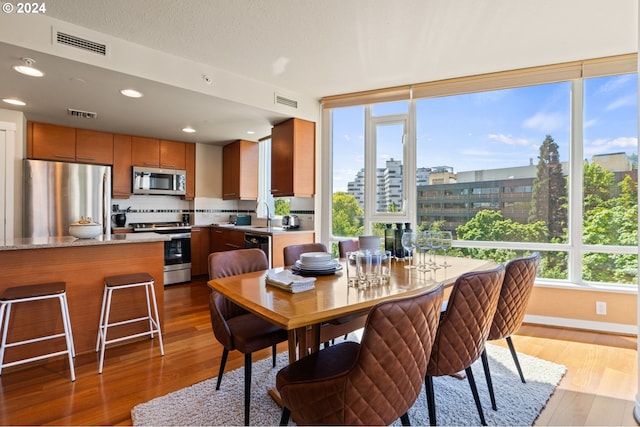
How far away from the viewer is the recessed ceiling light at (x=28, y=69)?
2.26m

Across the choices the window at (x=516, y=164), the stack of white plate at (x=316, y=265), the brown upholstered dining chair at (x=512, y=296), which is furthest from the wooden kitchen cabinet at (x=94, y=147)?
the brown upholstered dining chair at (x=512, y=296)

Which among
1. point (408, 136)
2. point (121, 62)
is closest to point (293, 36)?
point (121, 62)

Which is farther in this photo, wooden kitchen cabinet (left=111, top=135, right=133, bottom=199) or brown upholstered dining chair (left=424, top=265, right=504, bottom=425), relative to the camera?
wooden kitchen cabinet (left=111, top=135, right=133, bottom=199)

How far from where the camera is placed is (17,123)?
355 cm

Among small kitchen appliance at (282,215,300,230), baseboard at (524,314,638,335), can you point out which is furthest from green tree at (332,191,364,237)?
baseboard at (524,314,638,335)

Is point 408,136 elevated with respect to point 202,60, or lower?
lower

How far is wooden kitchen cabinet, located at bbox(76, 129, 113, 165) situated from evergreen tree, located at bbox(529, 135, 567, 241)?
528cm

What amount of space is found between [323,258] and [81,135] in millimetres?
4093

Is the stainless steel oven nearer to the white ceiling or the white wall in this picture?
the white wall

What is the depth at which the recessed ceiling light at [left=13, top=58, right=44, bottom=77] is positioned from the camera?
2264 mm

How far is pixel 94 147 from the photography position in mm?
4207

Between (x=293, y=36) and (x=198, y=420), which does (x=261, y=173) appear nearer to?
(x=293, y=36)

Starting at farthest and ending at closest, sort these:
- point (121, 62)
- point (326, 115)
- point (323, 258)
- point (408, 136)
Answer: point (326, 115), point (408, 136), point (121, 62), point (323, 258)

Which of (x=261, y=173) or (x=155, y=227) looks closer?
(x=155, y=227)
